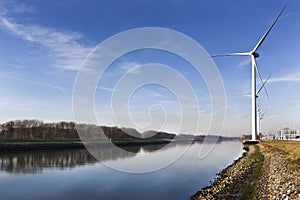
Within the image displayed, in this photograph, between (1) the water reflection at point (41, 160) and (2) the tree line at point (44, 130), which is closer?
(1) the water reflection at point (41, 160)

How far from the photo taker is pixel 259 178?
17047 millimetres

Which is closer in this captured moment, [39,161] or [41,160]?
[39,161]

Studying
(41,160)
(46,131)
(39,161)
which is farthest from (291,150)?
(46,131)

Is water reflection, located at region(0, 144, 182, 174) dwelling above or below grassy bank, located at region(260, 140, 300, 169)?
below

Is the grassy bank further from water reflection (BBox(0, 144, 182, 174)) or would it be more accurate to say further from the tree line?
the tree line

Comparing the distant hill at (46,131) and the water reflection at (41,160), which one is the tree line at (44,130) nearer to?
the distant hill at (46,131)

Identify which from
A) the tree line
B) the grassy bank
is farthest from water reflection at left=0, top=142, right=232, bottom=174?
the tree line

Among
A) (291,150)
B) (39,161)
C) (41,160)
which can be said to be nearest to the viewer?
(291,150)

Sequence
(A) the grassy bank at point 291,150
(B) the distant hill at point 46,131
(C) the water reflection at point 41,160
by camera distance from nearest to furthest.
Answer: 1. (A) the grassy bank at point 291,150
2. (C) the water reflection at point 41,160
3. (B) the distant hill at point 46,131

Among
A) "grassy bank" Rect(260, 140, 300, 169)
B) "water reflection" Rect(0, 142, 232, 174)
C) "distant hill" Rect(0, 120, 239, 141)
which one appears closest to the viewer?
"grassy bank" Rect(260, 140, 300, 169)

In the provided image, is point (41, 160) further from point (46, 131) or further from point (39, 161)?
point (46, 131)

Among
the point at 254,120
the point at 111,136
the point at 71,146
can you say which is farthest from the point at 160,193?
the point at 111,136

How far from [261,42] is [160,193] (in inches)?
1352

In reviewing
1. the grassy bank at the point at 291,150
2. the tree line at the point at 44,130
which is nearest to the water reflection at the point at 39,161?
the grassy bank at the point at 291,150
